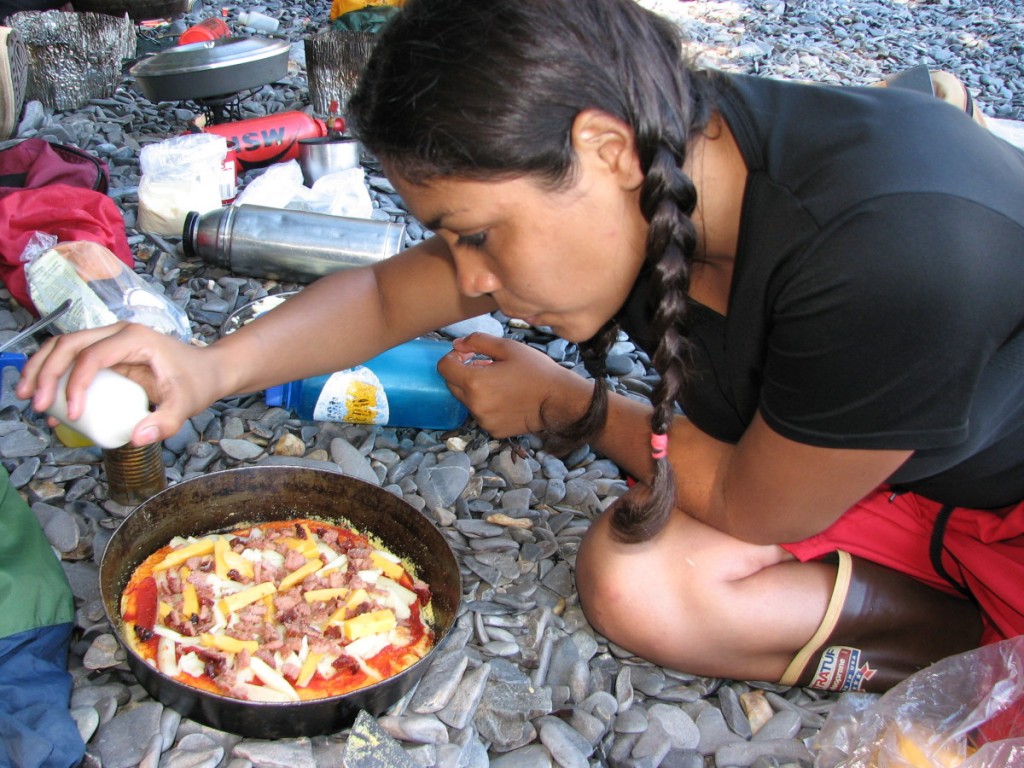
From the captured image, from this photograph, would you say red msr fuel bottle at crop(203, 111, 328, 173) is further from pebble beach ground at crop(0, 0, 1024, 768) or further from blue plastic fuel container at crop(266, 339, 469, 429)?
blue plastic fuel container at crop(266, 339, 469, 429)

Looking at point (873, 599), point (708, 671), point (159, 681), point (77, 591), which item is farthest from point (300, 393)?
point (873, 599)

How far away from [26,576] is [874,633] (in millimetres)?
1572

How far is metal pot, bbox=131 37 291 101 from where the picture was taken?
3857 millimetres

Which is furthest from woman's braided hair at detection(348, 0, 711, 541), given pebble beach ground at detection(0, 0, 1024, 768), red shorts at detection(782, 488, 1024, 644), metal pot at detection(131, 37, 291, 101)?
metal pot at detection(131, 37, 291, 101)

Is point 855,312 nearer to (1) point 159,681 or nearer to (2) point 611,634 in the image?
(2) point 611,634

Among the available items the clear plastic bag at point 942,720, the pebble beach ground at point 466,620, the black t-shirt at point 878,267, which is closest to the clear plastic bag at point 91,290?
the pebble beach ground at point 466,620

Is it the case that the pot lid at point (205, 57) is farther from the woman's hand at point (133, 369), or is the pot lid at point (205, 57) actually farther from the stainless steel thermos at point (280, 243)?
the woman's hand at point (133, 369)

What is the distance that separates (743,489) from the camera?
5.10ft

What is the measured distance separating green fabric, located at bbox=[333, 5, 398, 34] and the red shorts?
3.60 meters

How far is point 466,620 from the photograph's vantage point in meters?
1.87

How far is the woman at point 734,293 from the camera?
3.96ft

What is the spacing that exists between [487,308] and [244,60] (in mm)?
2574

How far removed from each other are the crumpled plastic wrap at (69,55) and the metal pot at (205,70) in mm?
524

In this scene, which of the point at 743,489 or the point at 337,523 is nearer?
the point at 743,489
